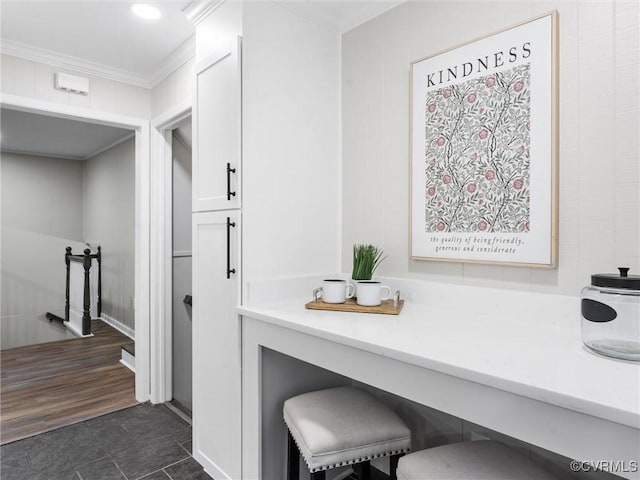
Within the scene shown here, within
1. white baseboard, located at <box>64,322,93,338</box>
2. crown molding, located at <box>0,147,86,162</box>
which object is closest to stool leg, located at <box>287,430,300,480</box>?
white baseboard, located at <box>64,322,93,338</box>

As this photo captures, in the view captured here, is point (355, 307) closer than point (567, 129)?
No

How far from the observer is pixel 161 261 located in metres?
2.82

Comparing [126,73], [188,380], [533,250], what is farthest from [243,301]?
[126,73]

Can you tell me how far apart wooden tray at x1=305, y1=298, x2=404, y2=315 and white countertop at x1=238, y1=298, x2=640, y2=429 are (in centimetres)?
3

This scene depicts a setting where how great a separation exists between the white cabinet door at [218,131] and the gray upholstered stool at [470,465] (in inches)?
47.8

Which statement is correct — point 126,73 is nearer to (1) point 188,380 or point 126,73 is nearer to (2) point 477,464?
(1) point 188,380

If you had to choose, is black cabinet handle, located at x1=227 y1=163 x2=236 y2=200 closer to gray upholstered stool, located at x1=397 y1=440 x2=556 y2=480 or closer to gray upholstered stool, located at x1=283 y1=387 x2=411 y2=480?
gray upholstered stool, located at x1=283 y1=387 x2=411 y2=480

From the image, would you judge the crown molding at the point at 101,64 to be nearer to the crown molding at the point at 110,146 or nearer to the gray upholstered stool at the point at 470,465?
the crown molding at the point at 110,146

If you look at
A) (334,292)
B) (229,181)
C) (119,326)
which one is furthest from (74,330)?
(334,292)

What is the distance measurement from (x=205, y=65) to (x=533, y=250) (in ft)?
5.58

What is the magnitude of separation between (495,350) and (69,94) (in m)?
2.93

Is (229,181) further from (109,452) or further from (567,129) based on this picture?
(109,452)

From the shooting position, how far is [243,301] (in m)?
1.72

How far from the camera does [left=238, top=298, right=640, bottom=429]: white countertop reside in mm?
773
